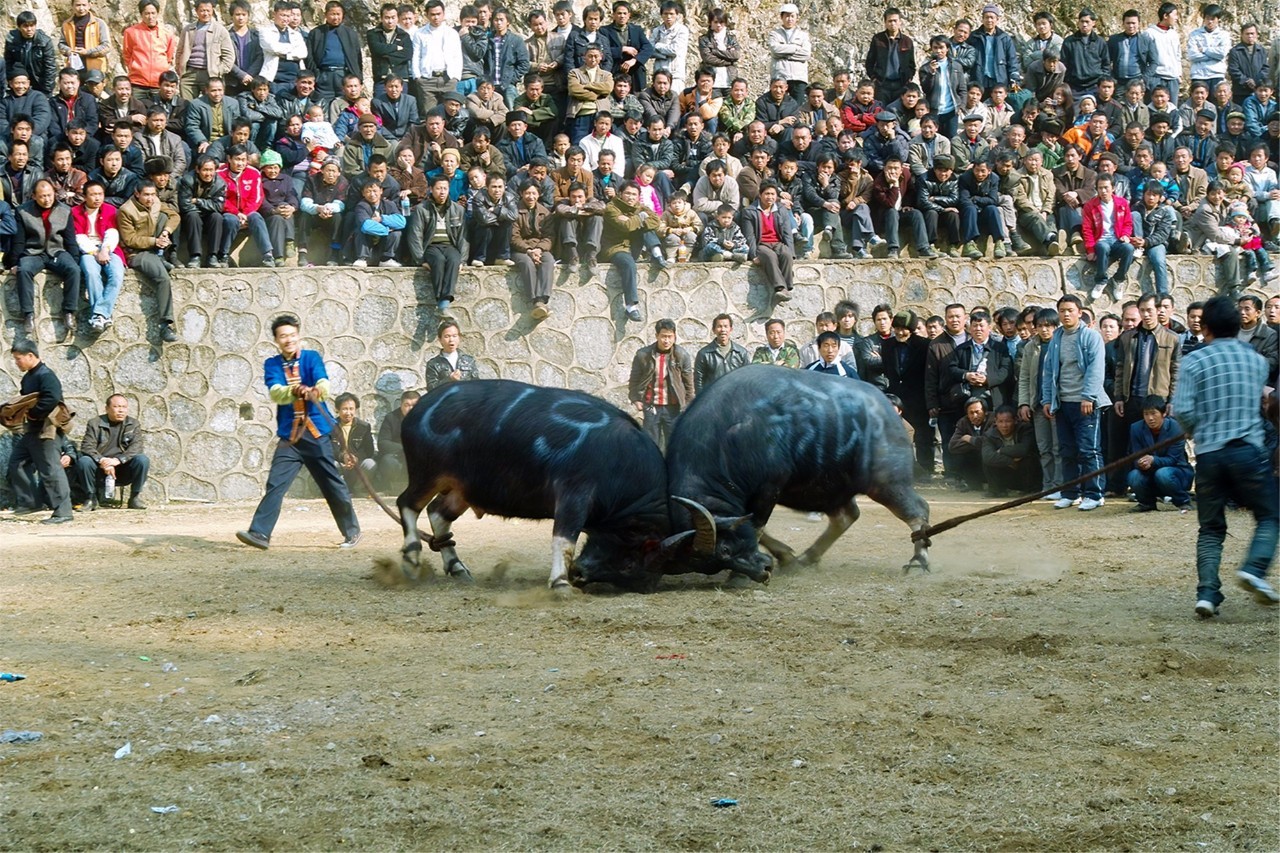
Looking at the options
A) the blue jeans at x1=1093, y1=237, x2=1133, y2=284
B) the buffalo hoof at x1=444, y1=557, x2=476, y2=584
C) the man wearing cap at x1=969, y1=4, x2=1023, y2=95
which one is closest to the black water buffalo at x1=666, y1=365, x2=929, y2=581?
the buffalo hoof at x1=444, y1=557, x2=476, y2=584

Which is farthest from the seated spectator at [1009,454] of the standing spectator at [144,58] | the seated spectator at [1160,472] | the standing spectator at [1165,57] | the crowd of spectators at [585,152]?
the standing spectator at [144,58]

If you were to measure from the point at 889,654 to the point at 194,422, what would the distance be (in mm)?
10392

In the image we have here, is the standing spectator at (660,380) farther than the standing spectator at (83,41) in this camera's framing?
No

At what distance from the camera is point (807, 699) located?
6.37m

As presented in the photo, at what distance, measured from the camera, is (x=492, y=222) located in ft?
53.6

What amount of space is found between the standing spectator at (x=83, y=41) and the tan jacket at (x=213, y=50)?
87 centimetres

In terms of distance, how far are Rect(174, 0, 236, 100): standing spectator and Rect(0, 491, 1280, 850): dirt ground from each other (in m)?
8.84

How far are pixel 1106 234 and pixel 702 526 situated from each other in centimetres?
1073

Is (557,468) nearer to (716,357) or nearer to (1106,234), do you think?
(716,357)

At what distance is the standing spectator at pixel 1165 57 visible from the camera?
67.9ft

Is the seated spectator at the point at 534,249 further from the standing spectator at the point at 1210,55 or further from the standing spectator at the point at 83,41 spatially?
the standing spectator at the point at 1210,55

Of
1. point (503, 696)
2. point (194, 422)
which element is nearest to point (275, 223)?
point (194, 422)

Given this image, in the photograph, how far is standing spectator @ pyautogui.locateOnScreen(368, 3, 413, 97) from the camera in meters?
18.3

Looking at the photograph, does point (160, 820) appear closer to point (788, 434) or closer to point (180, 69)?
point (788, 434)
